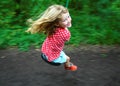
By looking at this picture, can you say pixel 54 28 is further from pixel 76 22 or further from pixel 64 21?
pixel 76 22

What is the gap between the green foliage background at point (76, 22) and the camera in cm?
632

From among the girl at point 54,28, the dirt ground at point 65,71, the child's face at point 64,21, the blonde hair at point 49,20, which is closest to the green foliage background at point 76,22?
the dirt ground at point 65,71

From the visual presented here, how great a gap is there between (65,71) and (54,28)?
4.47ft

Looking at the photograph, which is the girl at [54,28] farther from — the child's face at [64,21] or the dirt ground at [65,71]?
the dirt ground at [65,71]

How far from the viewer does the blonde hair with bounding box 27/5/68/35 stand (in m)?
3.87

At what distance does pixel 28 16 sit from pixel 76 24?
135 cm

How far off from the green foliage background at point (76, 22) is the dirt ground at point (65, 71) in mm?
260

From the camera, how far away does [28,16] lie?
7488mm

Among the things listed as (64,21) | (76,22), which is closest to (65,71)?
(64,21)

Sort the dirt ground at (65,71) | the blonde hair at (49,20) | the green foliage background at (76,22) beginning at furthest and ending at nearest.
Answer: the green foliage background at (76,22)
the dirt ground at (65,71)
the blonde hair at (49,20)

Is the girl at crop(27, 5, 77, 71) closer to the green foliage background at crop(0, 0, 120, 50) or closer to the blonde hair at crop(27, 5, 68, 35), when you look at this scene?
the blonde hair at crop(27, 5, 68, 35)

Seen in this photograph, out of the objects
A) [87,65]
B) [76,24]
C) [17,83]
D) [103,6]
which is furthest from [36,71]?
[103,6]

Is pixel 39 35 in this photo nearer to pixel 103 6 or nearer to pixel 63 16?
pixel 103 6

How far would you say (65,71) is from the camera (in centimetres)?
518
